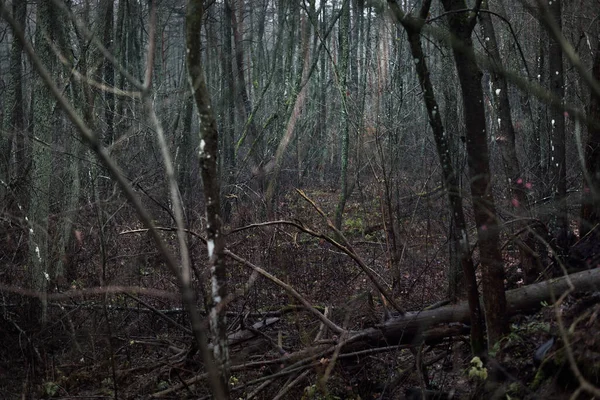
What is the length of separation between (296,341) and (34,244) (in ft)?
10.1

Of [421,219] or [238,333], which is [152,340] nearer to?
[238,333]

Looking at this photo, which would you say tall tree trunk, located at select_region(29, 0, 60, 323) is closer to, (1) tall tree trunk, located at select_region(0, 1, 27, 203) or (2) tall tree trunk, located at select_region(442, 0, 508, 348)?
(1) tall tree trunk, located at select_region(0, 1, 27, 203)

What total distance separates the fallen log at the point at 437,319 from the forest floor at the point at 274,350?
11 cm

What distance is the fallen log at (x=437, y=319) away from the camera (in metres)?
4.58

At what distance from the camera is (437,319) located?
15.7 feet

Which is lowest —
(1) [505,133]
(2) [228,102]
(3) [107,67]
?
(1) [505,133]

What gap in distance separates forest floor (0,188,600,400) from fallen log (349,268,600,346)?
0.11 metres

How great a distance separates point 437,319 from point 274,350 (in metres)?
1.52

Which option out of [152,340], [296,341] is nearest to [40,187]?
[152,340]

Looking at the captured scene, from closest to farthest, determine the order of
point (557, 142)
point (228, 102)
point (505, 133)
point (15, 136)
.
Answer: point (557, 142) → point (505, 133) → point (15, 136) → point (228, 102)

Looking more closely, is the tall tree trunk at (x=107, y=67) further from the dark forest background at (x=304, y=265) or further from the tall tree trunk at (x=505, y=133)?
the tall tree trunk at (x=505, y=133)

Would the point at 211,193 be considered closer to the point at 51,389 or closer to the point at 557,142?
the point at 51,389

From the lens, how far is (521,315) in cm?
457

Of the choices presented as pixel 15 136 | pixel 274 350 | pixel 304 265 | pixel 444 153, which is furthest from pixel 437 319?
pixel 15 136
